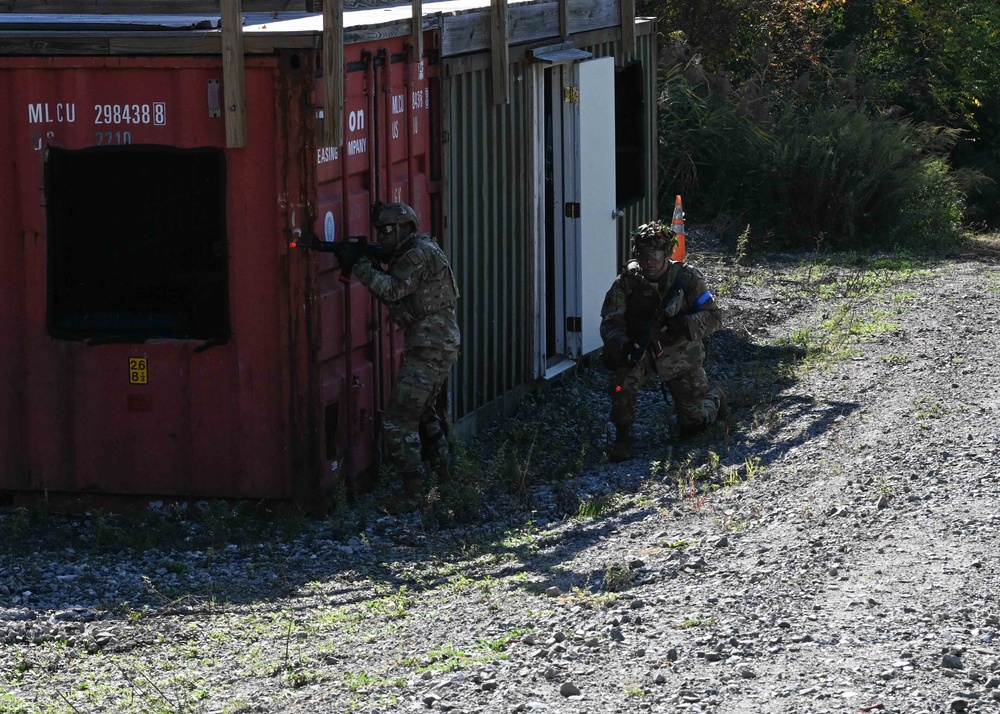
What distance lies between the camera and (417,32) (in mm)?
8430

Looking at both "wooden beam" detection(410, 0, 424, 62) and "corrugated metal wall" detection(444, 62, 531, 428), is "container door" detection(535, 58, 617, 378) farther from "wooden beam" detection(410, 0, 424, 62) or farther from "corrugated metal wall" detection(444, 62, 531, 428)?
"wooden beam" detection(410, 0, 424, 62)

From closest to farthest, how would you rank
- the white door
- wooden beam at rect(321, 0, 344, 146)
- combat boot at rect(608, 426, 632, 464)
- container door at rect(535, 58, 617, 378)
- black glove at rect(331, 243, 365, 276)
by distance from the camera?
wooden beam at rect(321, 0, 344, 146), black glove at rect(331, 243, 365, 276), combat boot at rect(608, 426, 632, 464), container door at rect(535, 58, 617, 378), the white door

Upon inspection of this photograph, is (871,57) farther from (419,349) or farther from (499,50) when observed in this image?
(419,349)

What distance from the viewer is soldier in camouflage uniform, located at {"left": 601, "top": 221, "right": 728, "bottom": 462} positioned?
370 inches

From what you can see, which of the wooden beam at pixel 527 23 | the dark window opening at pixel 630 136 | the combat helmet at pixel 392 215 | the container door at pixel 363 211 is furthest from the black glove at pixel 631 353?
the dark window opening at pixel 630 136

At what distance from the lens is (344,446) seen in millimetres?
8195

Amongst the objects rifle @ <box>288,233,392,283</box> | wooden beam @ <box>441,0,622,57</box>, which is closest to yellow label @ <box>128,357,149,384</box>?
rifle @ <box>288,233,392,283</box>

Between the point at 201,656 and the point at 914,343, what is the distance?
25.1 feet

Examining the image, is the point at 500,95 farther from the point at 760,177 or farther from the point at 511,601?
the point at 760,177

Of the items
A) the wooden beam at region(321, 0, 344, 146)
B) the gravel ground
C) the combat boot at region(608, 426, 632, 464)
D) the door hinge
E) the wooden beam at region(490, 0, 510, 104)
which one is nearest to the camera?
the gravel ground

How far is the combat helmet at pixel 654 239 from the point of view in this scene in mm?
9320

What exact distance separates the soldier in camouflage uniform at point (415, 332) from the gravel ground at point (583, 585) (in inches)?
14.0

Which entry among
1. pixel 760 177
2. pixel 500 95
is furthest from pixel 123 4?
pixel 760 177

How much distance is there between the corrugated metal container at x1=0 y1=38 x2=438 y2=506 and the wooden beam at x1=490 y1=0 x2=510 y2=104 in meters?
1.56
